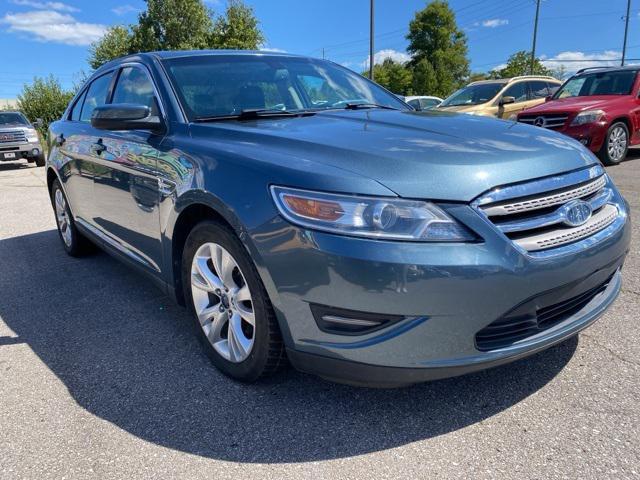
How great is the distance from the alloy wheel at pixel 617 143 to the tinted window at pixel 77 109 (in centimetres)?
783

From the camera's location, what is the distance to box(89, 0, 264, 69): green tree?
92.6 ft

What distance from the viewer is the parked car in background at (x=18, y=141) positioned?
15.0m

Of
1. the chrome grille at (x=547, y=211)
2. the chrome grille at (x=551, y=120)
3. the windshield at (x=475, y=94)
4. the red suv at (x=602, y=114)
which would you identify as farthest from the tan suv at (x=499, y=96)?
the chrome grille at (x=547, y=211)

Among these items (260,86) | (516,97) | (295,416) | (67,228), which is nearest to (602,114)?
(516,97)

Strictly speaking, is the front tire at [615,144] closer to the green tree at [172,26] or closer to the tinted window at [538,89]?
the tinted window at [538,89]

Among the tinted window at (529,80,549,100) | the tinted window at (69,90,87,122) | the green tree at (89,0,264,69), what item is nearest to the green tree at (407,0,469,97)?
the green tree at (89,0,264,69)

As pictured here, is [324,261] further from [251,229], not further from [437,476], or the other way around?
[437,476]

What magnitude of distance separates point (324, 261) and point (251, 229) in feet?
1.29

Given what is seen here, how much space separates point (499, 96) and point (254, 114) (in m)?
9.52

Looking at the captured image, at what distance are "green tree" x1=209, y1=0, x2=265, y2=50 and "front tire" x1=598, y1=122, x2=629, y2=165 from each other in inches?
985

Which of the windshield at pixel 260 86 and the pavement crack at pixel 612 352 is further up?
the windshield at pixel 260 86

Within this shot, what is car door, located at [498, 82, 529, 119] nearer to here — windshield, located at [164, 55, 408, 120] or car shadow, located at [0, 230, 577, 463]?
windshield, located at [164, 55, 408, 120]

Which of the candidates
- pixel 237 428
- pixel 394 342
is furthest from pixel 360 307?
pixel 237 428

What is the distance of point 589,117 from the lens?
840cm
